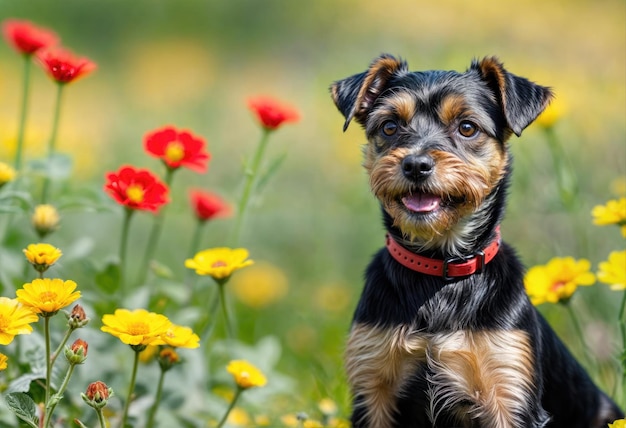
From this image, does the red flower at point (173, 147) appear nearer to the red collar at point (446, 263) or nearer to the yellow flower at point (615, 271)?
the red collar at point (446, 263)

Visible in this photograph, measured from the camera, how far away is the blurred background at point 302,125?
21.7 feet

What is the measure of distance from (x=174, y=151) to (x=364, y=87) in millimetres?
955

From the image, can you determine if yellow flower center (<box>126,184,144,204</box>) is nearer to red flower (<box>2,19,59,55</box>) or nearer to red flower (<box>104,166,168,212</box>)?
red flower (<box>104,166,168,212</box>)

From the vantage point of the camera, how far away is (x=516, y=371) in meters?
3.90

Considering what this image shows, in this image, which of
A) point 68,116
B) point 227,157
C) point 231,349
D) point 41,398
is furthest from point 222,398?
point 68,116

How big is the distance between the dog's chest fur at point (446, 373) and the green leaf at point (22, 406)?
55.8 inches

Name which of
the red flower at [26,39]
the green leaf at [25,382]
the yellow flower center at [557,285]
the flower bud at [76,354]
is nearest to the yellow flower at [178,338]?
the flower bud at [76,354]

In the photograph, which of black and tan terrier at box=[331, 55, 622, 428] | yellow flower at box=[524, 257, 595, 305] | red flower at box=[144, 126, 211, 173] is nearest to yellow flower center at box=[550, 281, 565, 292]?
yellow flower at box=[524, 257, 595, 305]

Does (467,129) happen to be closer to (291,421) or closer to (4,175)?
(291,421)

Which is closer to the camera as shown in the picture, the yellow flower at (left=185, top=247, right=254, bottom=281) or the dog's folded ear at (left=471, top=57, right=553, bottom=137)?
A: the yellow flower at (left=185, top=247, right=254, bottom=281)

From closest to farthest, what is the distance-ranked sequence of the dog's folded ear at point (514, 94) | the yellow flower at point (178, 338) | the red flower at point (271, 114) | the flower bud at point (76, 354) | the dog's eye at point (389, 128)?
the flower bud at point (76, 354) < the yellow flower at point (178, 338) < the dog's folded ear at point (514, 94) < the dog's eye at point (389, 128) < the red flower at point (271, 114)

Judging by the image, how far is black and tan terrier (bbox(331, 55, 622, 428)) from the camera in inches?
156

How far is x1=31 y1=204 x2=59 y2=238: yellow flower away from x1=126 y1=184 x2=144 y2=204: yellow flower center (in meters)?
0.48

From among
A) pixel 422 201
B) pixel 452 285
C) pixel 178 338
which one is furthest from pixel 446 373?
pixel 178 338
